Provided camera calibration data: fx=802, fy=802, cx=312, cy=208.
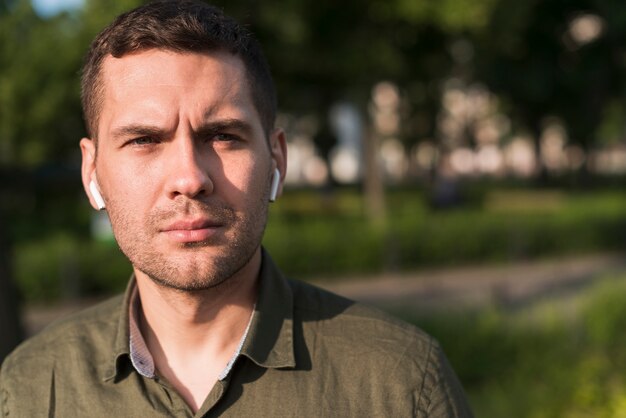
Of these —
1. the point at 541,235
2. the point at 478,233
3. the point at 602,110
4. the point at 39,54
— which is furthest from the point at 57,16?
the point at 602,110

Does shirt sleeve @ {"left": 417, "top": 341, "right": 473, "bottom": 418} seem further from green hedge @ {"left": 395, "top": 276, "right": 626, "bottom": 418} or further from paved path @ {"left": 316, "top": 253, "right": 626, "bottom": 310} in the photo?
paved path @ {"left": 316, "top": 253, "right": 626, "bottom": 310}

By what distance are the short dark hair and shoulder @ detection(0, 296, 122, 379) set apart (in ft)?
1.67

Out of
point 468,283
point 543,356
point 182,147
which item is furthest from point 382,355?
point 468,283

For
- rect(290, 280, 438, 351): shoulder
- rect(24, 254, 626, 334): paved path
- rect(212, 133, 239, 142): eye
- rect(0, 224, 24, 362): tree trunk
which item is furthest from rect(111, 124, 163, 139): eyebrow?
rect(24, 254, 626, 334): paved path

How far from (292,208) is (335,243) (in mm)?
12612

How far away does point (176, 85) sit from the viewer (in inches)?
74.6

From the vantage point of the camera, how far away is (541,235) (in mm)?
19375

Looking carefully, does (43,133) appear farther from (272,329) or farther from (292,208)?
(272,329)

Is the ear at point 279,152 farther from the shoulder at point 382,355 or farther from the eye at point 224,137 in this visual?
the shoulder at point 382,355

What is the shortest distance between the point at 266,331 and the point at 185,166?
0.47 metres

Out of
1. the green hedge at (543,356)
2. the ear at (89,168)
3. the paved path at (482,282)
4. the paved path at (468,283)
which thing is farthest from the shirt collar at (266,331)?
the paved path at (482,282)

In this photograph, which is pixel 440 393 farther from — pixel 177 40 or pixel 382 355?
pixel 177 40

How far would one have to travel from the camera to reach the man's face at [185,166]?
6.14 ft

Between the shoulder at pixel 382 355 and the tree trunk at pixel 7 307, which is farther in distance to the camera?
the tree trunk at pixel 7 307
